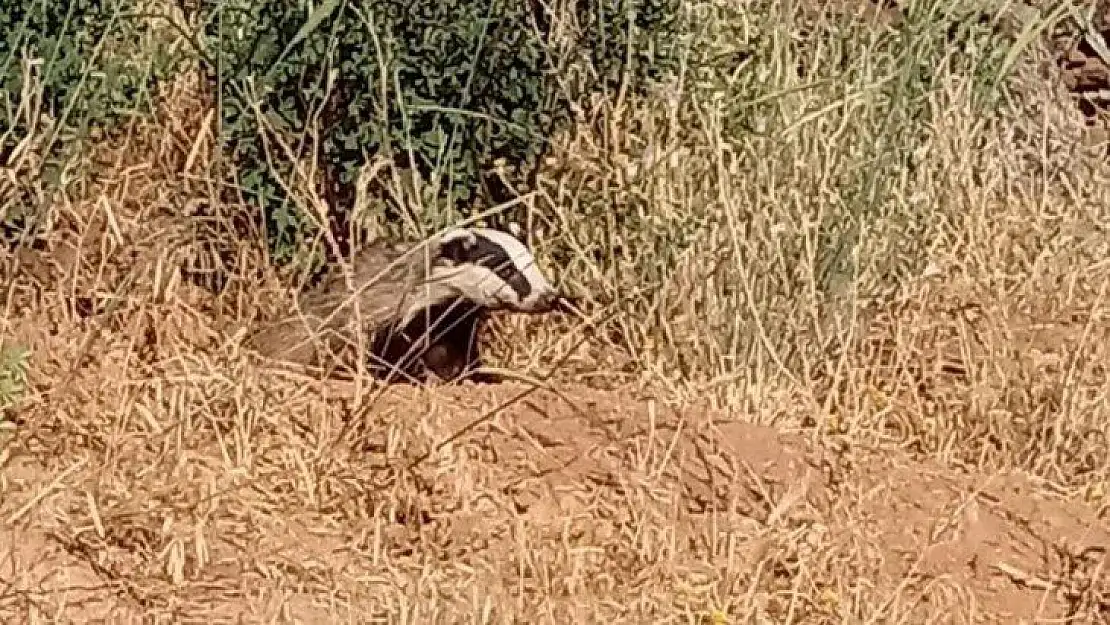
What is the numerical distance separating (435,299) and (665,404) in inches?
42.5

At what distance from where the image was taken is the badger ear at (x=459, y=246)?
17.0ft

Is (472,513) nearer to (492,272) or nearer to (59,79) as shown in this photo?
(492,272)

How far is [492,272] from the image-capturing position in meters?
5.12

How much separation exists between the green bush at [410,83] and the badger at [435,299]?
129 millimetres

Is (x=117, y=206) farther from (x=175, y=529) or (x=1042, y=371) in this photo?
(x=1042, y=371)

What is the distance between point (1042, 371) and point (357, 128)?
1.73 metres

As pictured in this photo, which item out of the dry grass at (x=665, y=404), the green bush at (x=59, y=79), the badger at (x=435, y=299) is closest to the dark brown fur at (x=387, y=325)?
the badger at (x=435, y=299)

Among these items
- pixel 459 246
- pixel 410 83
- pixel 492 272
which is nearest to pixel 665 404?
pixel 492 272

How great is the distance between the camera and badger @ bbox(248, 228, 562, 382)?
4961mm

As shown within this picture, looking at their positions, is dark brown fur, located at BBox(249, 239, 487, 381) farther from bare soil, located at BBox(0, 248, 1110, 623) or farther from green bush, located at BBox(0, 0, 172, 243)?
green bush, located at BBox(0, 0, 172, 243)

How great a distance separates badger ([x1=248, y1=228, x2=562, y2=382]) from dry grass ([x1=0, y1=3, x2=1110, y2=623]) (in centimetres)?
12

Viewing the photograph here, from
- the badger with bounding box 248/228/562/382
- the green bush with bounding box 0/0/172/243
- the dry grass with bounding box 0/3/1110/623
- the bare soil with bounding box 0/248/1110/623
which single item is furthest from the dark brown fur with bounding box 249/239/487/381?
the green bush with bounding box 0/0/172/243

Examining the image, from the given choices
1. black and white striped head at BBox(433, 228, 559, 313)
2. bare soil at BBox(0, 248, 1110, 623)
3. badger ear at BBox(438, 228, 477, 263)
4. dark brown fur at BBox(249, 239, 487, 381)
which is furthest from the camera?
badger ear at BBox(438, 228, 477, 263)

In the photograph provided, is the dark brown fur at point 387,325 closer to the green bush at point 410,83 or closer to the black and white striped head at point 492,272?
the black and white striped head at point 492,272
